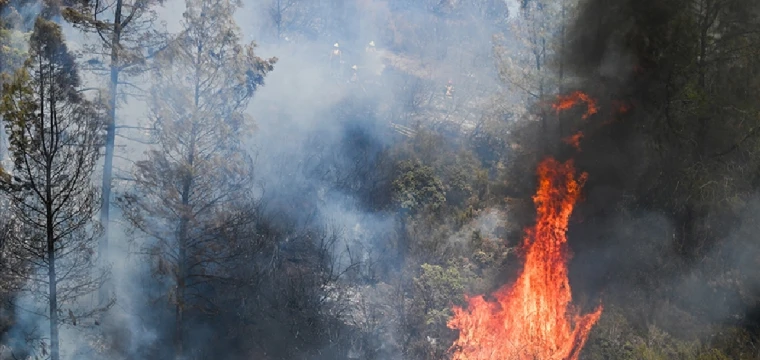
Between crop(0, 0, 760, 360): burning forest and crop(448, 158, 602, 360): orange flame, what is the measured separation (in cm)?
5

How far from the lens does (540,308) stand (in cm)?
1445

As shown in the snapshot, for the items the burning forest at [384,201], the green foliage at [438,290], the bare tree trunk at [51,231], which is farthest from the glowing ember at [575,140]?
the bare tree trunk at [51,231]

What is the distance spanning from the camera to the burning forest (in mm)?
11883

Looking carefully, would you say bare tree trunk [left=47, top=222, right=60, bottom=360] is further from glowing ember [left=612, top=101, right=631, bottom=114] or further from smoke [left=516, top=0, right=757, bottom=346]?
glowing ember [left=612, top=101, right=631, bottom=114]

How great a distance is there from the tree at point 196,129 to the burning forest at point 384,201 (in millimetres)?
50

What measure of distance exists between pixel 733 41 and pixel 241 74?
1362 cm

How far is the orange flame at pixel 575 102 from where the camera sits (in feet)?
53.9

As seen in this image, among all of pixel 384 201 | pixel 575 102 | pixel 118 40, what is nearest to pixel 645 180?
pixel 575 102

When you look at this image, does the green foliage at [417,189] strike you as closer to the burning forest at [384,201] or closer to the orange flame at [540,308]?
the burning forest at [384,201]

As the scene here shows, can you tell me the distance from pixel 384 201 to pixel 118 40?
888cm

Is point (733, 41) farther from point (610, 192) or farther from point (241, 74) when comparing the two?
point (241, 74)

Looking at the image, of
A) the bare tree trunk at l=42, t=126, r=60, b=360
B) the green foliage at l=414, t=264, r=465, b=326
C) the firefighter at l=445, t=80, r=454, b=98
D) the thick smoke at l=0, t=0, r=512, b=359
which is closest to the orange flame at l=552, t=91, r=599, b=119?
the thick smoke at l=0, t=0, r=512, b=359

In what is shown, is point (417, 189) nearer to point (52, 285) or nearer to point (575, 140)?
point (575, 140)

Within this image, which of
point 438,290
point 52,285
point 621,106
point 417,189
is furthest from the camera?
point 417,189
